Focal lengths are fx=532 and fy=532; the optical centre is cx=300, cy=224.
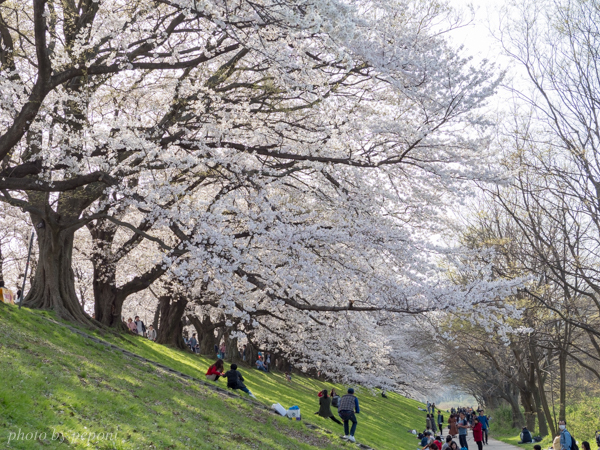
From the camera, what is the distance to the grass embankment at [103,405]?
7164 mm

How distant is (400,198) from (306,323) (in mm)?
7285

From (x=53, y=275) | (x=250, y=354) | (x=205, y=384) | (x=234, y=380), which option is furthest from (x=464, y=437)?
(x=250, y=354)

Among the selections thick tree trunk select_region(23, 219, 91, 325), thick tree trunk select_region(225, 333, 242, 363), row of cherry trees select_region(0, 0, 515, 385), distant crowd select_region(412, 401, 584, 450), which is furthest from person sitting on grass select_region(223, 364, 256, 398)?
thick tree trunk select_region(225, 333, 242, 363)

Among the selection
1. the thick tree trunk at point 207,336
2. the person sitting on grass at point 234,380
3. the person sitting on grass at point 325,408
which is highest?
the thick tree trunk at point 207,336

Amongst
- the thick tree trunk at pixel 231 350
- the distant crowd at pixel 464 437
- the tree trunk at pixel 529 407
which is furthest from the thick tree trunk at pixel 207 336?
the tree trunk at pixel 529 407

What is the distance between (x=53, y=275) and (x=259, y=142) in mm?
7861

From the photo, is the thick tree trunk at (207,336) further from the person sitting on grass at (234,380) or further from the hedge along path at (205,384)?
the hedge along path at (205,384)

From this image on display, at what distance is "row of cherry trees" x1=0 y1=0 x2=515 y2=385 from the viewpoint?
10.7m

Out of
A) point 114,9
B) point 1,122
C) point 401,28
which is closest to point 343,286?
point 401,28

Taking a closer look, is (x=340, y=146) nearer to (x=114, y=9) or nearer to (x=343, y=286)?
(x=343, y=286)

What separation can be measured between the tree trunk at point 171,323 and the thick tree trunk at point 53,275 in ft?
27.5

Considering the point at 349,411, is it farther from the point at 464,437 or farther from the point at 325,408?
the point at 464,437

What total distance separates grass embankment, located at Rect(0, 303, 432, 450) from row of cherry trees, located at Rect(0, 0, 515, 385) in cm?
222

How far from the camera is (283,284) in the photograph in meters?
12.8
